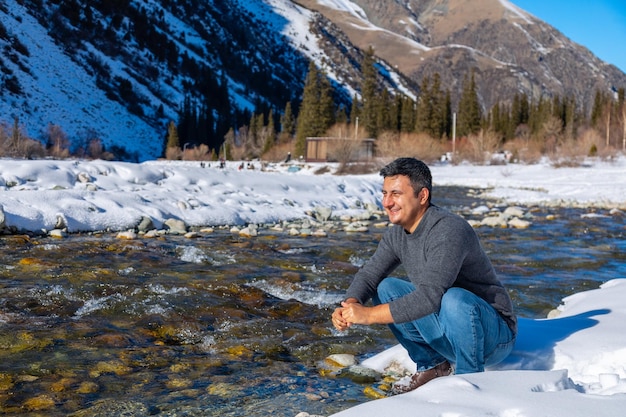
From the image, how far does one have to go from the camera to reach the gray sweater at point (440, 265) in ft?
9.75

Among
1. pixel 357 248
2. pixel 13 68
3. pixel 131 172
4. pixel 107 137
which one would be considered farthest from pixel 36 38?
pixel 357 248

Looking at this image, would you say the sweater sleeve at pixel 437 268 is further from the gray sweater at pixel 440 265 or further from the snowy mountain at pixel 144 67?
the snowy mountain at pixel 144 67

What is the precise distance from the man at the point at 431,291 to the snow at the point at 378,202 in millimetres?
233

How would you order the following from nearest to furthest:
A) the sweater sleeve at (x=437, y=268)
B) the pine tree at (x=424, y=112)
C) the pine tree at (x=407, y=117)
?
the sweater sleeve at (x=437, y=268)
the pine tree at (x=424, y=112)
the pine tree at (x=407, y=117)

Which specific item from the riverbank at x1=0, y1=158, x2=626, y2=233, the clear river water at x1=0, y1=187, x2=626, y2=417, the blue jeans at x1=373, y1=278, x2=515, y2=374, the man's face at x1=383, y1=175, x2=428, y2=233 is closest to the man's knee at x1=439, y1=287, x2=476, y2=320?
the blue jeans at x1=373, y1=278, x2=515, y2=374

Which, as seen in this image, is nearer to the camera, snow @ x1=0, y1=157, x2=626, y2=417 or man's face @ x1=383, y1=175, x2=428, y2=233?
snow @ x1=0, y1=157, x2=626, y2=417

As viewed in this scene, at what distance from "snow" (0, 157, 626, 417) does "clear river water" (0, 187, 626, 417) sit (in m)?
0.80

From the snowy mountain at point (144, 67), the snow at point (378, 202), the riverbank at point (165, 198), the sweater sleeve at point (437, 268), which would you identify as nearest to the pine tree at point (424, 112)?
the snow at point (378, 202)

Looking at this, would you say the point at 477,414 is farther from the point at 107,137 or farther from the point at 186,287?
the point at 107,137

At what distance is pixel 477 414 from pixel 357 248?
804 cm

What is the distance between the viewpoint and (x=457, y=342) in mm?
3059

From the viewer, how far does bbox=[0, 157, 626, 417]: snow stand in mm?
2486

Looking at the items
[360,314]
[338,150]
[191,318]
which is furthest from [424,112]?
[360,314]

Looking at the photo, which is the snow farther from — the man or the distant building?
the distant building
